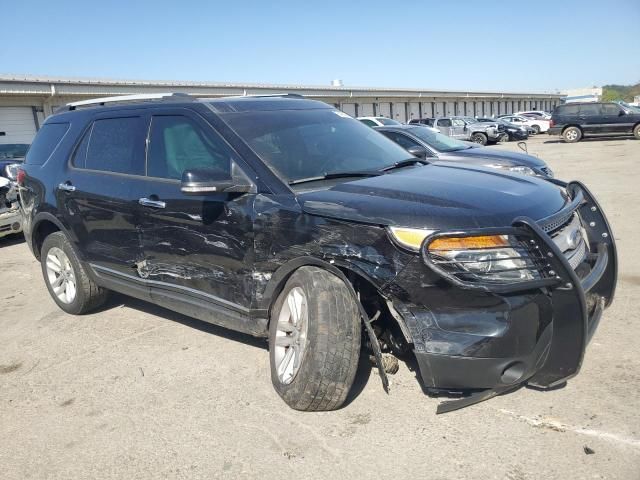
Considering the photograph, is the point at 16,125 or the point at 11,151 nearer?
the point at 11,151

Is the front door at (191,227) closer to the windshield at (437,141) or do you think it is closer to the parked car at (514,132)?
the windshield at (437,141)

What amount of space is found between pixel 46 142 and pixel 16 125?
790 inches

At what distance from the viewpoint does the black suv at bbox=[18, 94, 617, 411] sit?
2803 millimetres

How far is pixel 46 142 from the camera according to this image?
548cm

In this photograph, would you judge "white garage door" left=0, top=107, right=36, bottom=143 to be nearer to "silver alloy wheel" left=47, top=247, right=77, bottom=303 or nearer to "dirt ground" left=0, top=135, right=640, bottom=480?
"silver alloy wheel" left=47, top=247, right=77, bottom=303

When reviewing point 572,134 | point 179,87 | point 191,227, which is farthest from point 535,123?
point 191,227

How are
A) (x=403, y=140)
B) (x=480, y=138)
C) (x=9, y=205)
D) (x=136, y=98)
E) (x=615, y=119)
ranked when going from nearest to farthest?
(x=136, y=98) < (x=9, y=205) < (x=403, y=140) < (x=615, y=119) < (x=480, y=138)

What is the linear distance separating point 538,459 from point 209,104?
120 inches

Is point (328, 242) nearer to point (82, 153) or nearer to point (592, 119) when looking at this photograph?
point (82, 153)

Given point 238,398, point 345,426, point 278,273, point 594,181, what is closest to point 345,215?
point 278,273

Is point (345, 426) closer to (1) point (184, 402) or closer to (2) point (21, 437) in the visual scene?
(1) point (184, 402)

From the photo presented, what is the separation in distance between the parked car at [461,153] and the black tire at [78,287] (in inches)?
190

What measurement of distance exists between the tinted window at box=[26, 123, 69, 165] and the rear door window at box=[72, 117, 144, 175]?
44cm

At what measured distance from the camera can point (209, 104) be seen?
4051mm
